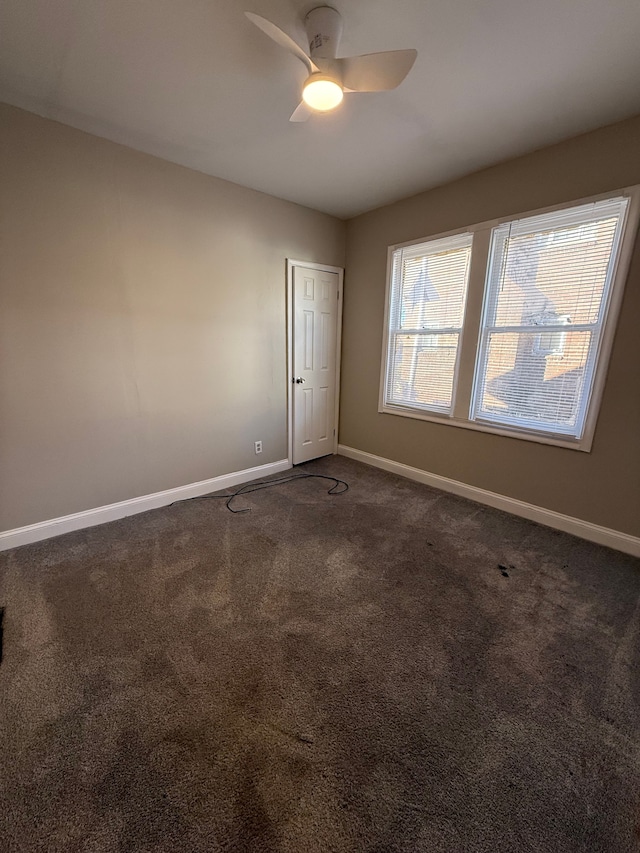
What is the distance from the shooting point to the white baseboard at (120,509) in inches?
92.2

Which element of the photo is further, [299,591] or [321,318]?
[321,318]

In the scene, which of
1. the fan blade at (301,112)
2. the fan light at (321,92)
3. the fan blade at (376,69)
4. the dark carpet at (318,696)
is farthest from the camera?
the fan blade at (301,112)

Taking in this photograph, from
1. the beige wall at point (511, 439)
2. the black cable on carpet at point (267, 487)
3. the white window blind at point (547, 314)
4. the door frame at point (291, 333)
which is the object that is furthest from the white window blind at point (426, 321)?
the black cable on carpet at point (267, 487)

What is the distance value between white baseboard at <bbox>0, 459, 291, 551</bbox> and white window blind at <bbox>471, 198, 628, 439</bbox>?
242 centimetres

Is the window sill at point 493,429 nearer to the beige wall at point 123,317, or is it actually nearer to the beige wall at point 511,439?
the beige wall at point 511,439

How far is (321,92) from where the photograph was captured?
1.54 m

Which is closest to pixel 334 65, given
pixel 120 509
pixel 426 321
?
pixel 426 321

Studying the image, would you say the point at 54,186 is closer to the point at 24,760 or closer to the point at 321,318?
the point at 321,318

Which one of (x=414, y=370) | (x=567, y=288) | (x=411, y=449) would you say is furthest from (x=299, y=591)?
(x=567, y=288)

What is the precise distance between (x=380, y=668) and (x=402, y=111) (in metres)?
3.02

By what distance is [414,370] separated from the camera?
348cm

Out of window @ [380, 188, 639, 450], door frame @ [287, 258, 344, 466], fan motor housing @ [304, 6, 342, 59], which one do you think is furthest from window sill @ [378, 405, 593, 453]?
fan motor housing @ [304, 6, 342, 59]

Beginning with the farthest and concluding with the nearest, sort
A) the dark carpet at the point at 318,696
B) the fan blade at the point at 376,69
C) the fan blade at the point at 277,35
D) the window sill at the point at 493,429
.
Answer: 1. the window sill at the point at 493,429
2. the fan blade at the point at 376,69
3. the fan blade at the point at 277,35
4. the dark carpet at the point at 318,696

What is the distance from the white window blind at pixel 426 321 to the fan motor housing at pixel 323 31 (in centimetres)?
185
